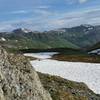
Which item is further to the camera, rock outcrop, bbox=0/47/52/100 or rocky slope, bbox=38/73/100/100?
rocky slope, bbox=38/73/100/100

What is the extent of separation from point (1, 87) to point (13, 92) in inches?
29.3

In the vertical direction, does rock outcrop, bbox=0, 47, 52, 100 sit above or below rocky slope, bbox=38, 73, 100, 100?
above

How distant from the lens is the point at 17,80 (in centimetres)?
1484

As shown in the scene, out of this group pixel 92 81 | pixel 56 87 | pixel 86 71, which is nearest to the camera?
pixel 56 87

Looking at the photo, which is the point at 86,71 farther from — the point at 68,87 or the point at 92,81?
the point at 68,87

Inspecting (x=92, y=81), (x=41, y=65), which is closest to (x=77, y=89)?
(x=92, y=81)

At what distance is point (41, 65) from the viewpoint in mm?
61688

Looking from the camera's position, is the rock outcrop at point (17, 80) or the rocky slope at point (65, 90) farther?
the rocky slope at point (65, 90)

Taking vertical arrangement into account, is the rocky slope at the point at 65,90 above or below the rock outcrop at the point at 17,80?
below

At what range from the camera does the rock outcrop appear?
45.1 ft

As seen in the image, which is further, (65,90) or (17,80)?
(65,90)

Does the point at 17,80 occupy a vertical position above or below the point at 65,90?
above

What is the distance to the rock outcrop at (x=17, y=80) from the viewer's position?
1374 centimetres

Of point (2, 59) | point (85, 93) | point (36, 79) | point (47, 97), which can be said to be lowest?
point (85, 93)
